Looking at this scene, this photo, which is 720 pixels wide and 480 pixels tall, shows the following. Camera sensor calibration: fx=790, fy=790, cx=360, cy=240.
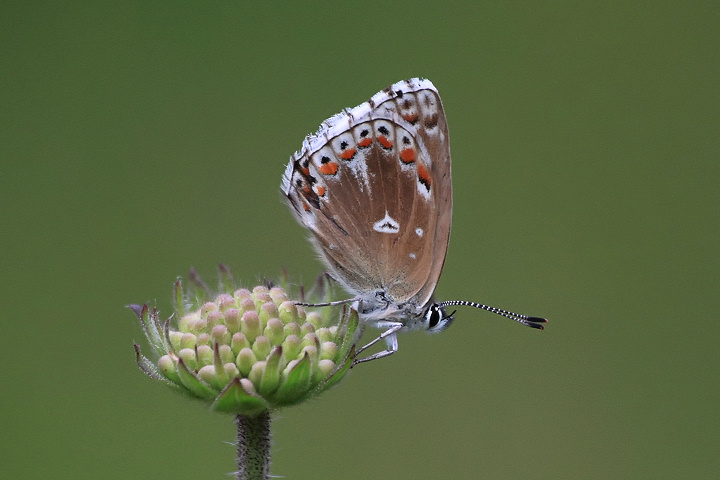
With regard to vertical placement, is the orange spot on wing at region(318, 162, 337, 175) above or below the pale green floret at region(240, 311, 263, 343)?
above

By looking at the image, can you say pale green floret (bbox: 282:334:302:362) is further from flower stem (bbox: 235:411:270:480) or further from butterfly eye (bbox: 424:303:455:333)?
butterfly eye (bbox: 424:303:455:333)

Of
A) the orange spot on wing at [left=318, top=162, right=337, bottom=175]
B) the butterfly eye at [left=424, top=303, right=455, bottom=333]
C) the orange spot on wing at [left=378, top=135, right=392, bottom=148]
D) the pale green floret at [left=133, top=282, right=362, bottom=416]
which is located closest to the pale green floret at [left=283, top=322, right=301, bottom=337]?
the pale green floret at [left=133, top=282, right=362, bottom=416]

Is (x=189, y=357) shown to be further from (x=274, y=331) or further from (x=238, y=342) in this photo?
(x=274, y=331)

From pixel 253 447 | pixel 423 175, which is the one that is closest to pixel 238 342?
pixel 253 447

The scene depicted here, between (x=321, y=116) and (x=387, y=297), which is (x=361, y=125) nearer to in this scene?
(x=387, y=297)

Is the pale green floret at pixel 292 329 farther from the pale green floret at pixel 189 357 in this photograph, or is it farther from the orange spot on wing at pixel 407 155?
the orange spot on wing at pixel 407 155

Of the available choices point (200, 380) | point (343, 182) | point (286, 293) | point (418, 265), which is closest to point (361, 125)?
point (343, 182)

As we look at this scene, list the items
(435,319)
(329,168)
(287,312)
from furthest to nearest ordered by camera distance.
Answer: (329,168) < (435,319) < (287,312)
